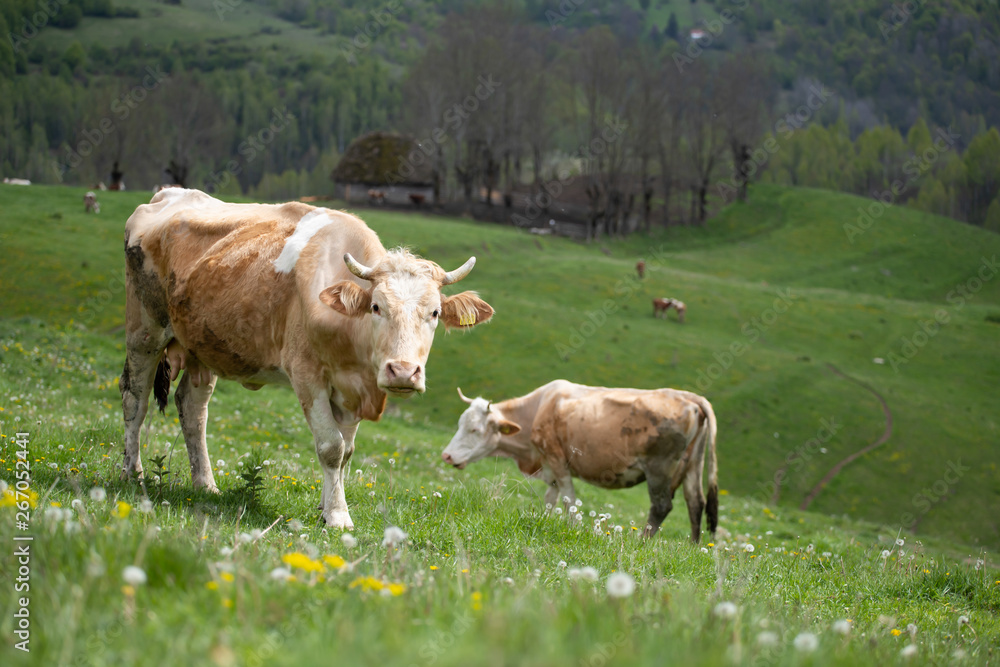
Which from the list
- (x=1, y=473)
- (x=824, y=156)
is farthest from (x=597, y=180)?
(x=1, y=473)

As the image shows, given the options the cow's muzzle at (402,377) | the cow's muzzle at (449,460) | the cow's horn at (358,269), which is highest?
the cow's horn at (358,269)

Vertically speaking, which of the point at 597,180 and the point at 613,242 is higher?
the point at 597,180

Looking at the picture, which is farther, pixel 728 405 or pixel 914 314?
pixel 914 314

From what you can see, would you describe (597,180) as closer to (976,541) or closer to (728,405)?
(728,405)

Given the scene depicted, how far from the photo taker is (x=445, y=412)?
30391mm

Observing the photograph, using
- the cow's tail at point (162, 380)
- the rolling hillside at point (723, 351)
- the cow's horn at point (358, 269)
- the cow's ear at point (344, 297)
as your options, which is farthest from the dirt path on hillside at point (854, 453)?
the cow's ear at point (344, 297)

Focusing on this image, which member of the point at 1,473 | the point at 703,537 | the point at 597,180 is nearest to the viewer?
the point at 1,473

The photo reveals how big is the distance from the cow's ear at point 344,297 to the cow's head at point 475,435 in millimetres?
6207

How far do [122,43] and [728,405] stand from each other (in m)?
209

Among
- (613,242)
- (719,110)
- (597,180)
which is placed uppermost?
(719,110)

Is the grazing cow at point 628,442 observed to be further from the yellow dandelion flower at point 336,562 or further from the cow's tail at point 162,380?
the yellow dandelion flower at point 336,562

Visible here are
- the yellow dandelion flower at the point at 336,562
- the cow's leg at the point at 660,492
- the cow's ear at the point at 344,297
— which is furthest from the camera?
the cow's leg at the point at 660,492

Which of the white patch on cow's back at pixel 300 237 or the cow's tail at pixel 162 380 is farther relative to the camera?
the cow's tail at pixel 162 380

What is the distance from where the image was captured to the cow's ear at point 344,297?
7.18 m
